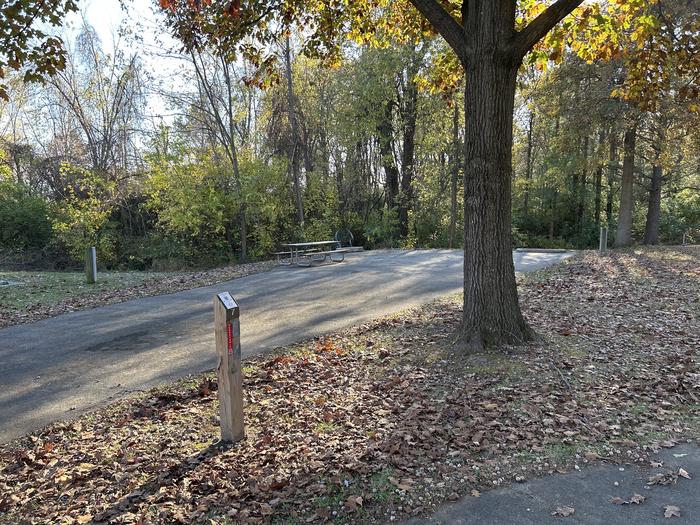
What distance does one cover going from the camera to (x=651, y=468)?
3291mm

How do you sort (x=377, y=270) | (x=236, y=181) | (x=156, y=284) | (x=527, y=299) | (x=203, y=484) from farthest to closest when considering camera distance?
(x=236, y=181)
(x=377, y=270)
(x=156, y=284)
(x=527, y=299)
(x=203, y=484)

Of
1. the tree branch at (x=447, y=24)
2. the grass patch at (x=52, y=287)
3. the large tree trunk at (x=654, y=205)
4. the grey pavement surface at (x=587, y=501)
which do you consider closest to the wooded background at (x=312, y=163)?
the large tree trunk at (x=654, y=205)

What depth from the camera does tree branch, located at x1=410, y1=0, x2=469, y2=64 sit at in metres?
5.41

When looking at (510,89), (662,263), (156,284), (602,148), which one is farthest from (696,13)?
(156,284)

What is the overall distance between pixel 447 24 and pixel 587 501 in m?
4.73

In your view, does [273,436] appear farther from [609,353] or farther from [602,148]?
[602,148]

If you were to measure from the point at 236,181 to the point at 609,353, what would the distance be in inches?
562

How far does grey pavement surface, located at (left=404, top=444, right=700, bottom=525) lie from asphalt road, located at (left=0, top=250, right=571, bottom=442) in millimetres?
3628

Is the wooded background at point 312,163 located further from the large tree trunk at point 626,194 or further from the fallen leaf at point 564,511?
the fallen leaf at point 564,511

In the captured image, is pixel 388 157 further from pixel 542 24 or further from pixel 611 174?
pixel 542 24

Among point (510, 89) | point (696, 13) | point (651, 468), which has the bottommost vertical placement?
point (651, 468)

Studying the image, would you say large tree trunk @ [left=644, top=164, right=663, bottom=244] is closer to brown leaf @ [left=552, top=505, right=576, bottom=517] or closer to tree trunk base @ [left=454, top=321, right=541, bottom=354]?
tree trunk base @ [left=454, top=321, right=541, bottom=354]

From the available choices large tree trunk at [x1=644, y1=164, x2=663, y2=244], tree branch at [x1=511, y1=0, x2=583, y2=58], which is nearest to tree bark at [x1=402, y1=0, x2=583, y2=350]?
tree branch at [x1=511, y1=0, x2=583, y2=58]

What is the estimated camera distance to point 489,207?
5.35 meters
